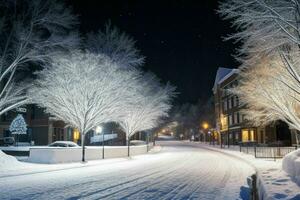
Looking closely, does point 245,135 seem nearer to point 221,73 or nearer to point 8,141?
point 221,73

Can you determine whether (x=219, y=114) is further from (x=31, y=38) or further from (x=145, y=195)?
(x=145, y=195)

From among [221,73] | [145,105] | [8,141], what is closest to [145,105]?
[145,105]

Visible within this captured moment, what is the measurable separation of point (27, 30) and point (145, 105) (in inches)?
787

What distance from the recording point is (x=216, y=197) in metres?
11.1

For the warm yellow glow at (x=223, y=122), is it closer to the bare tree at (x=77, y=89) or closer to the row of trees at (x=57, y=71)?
the row of trees at (x=57, y=71)

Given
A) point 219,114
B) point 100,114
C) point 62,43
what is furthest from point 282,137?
point 62,43

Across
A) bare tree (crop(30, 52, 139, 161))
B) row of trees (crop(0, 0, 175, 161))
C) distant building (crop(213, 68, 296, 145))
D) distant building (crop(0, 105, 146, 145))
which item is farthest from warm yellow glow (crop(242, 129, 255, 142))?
bare tree (crop(30, 52, 139, 161))

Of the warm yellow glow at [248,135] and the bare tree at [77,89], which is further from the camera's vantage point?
the warm yellow glow at [248,135]

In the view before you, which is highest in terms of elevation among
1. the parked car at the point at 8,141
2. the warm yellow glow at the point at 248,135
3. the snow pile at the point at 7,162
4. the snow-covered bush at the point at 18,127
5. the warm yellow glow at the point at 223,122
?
the warm yellow glow at the point at 223,122

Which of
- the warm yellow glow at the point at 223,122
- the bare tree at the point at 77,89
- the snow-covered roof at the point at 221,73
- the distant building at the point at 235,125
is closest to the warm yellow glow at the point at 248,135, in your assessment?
the distant building at the point at 235,125

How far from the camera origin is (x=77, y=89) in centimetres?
2619

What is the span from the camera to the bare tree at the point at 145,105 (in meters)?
37.2

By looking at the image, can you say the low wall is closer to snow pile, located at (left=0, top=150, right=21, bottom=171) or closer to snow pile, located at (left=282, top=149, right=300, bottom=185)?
snow pile, located at (left=0, top=150, right=21, bottom=171)

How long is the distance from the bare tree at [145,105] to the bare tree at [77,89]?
20.5 feet
